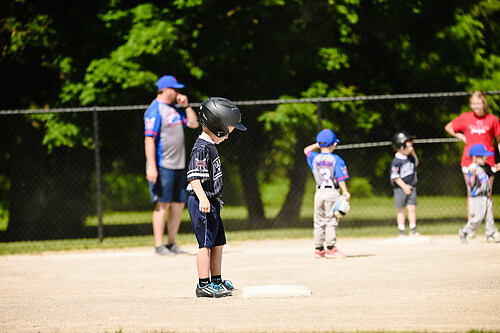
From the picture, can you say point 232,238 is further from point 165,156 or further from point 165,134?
point 165,134

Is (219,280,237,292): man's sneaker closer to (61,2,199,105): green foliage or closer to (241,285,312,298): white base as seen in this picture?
(241,285,312,298): white base

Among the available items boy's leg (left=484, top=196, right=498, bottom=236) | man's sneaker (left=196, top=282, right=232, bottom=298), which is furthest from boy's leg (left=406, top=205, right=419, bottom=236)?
man's sneaker (left=196, top=282, right=232, bottom=298)

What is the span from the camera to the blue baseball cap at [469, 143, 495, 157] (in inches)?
421

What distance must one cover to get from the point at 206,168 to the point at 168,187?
11.9 ft

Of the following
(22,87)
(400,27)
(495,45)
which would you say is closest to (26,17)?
(22,87)

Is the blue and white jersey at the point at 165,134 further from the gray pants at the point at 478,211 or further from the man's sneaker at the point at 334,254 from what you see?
the gray pants at the point at 478,211

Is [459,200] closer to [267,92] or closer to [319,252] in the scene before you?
[267,92]

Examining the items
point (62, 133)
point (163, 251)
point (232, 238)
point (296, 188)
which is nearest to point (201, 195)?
point (163, 251)

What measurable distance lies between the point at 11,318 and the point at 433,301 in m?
3.41

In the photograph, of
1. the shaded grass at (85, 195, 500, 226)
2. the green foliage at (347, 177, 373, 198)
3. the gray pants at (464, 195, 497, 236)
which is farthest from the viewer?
the green foliage at (347, 177, 373, 198)

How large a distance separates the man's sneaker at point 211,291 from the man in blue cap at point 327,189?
3149 millimetres

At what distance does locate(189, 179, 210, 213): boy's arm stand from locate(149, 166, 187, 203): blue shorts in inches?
144

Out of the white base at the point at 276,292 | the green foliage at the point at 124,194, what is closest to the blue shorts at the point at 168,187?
the white base at the point at 276,292

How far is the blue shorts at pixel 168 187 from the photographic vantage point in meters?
10.3
